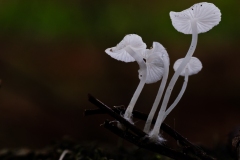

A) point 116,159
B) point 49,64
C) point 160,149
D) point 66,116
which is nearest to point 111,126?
point 160,149

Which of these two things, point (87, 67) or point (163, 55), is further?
point (87, 67)

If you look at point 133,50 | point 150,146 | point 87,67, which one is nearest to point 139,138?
point 150,146

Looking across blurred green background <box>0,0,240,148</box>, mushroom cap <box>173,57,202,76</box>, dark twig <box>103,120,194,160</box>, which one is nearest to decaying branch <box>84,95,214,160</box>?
dark twig <box>103,120,194,160</box>

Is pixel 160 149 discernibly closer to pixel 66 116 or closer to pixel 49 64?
pixel 66 116

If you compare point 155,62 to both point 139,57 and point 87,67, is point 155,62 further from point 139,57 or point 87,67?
point 87,67

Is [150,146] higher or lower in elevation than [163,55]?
lower

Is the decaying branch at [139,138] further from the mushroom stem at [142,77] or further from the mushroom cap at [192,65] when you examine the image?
the mushroom cap at [192,65]

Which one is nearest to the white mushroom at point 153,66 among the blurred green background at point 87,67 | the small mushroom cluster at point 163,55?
the small mushroom cluster at point 163,55
